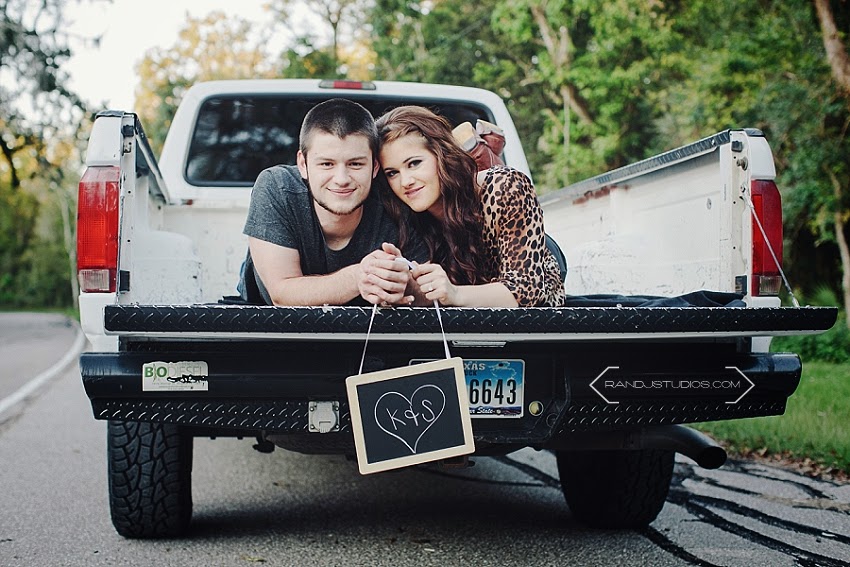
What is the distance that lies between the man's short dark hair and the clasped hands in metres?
0.53

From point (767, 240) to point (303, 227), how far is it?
1.64 meters

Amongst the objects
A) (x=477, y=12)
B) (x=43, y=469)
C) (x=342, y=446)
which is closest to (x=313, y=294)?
(x=342, y=446)

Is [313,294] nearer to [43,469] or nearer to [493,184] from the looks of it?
[493,184]

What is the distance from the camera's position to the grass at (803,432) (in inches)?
226

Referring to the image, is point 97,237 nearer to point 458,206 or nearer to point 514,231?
point 458,206

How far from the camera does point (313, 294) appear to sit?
3148 mm

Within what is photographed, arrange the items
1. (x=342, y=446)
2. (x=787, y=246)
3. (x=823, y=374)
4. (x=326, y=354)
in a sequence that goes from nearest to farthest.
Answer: (x=326, y=354) < (x=342, y=446) < (x=823, y=374) < (x=787, y=246)

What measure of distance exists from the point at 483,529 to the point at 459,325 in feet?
5.32

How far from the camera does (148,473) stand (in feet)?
12.0

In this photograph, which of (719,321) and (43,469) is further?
(43,469)

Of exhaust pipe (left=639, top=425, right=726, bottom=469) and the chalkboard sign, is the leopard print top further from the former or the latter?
the chalkboard sign

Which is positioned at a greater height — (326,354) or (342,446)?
(326,354)

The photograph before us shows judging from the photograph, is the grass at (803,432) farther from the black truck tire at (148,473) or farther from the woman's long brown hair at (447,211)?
the black truck tire at (148,473)

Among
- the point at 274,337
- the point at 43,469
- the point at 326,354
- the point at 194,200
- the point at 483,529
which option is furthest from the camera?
the point at 43,469
